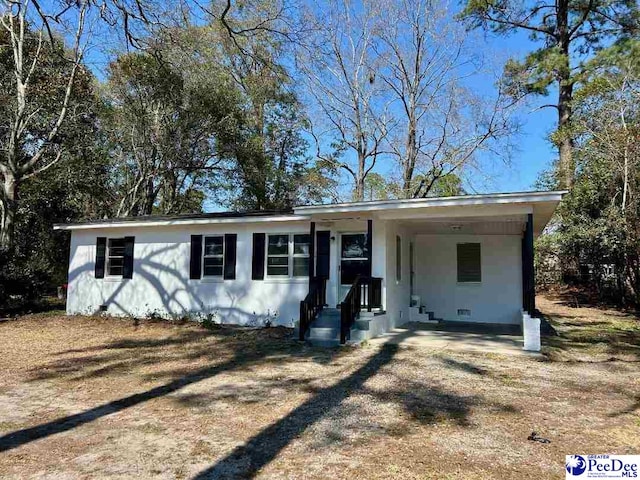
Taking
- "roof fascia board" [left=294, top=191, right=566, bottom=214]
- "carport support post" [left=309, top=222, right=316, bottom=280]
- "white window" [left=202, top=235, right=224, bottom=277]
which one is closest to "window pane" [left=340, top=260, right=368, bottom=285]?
"carport support post" [left=309, top=222, right=316, bottom=280]

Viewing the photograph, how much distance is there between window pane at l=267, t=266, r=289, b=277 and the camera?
1145 cm

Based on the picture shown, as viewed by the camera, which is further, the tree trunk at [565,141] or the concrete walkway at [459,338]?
the tree trunk at [565,141]

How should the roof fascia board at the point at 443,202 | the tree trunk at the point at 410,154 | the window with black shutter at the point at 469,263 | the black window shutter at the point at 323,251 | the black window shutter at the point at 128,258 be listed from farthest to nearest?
the tree trunk at the point at 410,154 < the black window shutter at the point at 128,258 < the window with black shutter at the point at 469,263 < the black window shutter at the point at 323,251 < the roof fascia board at the point at 443,202

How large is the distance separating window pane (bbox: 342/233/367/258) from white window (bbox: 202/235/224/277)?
3.27 m

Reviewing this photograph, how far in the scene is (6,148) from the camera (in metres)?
16.0

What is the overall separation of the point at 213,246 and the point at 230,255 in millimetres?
607

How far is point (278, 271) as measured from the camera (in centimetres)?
1153

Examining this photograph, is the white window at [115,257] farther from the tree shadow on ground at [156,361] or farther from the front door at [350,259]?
the front door at [350,259]

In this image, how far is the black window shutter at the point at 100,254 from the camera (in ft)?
44.4

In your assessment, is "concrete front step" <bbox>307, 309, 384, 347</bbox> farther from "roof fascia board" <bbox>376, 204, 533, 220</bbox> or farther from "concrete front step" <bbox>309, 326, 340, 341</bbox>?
"roof fascia board" <bbox>376, 204, 533, 220</bbox>

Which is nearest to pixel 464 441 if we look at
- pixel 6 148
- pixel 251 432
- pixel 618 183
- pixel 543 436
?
pixel 543 436

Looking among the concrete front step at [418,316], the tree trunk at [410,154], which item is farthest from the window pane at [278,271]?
the tree trunk at [410,154]

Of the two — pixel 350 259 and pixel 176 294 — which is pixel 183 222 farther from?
pixel 350 259

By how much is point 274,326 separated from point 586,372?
21.9ft
